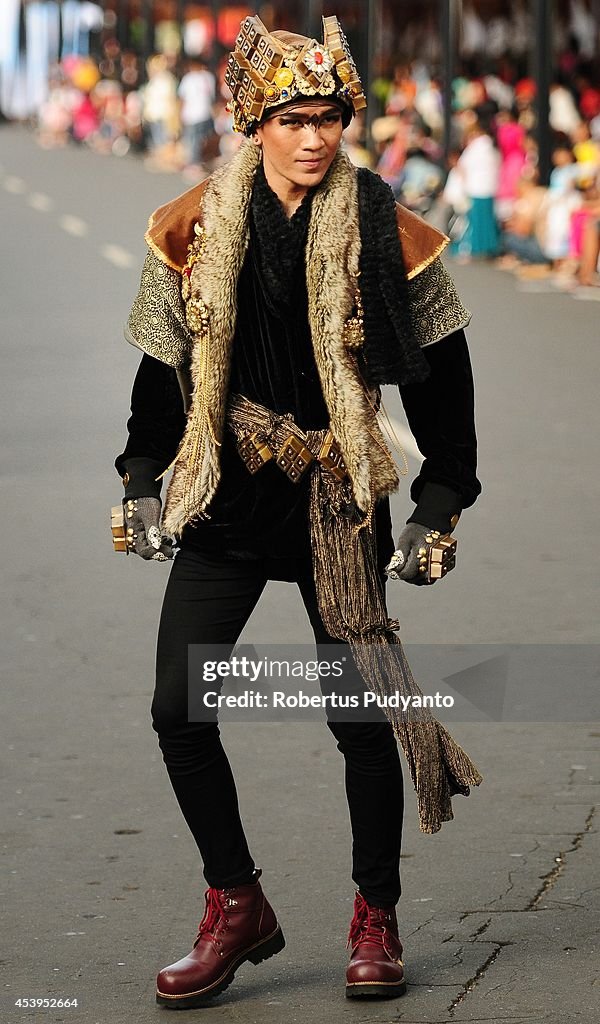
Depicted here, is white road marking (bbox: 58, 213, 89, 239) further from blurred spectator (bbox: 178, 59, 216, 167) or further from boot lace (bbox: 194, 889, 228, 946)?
boot lace (bbox: 194, 889, 228, 946)

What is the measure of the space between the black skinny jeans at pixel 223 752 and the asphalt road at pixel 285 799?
0.27 metres

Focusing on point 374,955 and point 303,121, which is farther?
point 374,955

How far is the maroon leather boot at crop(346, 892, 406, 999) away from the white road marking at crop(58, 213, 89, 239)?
21.6 meters

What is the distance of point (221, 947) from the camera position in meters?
4.31

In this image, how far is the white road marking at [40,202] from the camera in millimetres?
30391

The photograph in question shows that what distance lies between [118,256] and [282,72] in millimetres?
19165

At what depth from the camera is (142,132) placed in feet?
161

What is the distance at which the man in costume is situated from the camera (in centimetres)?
416

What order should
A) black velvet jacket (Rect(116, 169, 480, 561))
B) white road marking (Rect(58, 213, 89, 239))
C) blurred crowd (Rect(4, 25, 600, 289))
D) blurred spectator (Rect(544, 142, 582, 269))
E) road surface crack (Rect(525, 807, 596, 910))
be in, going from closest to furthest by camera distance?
black velvet jacket (Rect(116, 169, 480, 561)), road surface crack (Rect(525, 807, 596, 910)), blurred spectator (Rect(544, 142, 582, 269)), blurred crowd (Rect(4, 25, 600, 289)), white road marking (Rect(58, 213, 89, 239))

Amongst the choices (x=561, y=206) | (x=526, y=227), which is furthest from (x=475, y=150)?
(x=561, y=206)

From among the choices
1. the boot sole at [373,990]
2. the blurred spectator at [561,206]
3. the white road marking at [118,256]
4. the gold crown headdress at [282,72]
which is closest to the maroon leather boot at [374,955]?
the boot sole at [373,990]

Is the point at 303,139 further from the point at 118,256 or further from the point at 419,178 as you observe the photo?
the point at 419,178

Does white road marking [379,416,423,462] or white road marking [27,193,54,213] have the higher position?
white road marking [27,193,54,213]

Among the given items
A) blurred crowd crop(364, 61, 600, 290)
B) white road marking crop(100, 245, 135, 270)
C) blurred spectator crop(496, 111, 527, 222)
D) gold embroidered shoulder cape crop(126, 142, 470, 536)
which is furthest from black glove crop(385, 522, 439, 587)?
blurred spectator crop(496, 111, 527, 222)
